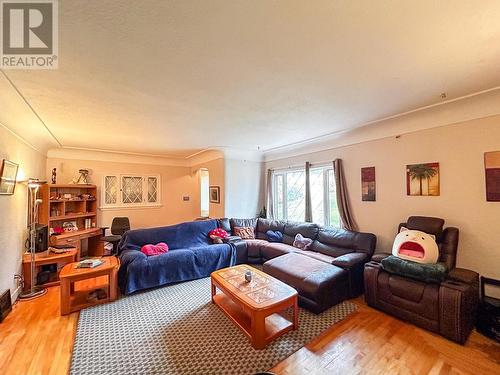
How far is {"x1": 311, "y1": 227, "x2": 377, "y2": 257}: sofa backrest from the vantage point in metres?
3.38

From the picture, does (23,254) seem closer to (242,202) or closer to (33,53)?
(33,53)

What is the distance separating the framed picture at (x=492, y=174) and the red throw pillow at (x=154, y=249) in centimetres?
455

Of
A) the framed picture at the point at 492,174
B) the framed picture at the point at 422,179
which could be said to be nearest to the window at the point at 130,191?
the framed picture at the point at 422,179

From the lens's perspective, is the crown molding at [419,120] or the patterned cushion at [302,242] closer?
the crown molding at [419,120]

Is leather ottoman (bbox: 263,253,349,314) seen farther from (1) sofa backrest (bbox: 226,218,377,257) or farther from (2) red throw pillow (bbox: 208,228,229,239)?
(2) red throw pillow (bbox: 208,228,229,239)

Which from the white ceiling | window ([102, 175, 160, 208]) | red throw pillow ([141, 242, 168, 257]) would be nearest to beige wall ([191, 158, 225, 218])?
window ([102, 175, 160, 208])

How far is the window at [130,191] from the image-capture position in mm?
5602

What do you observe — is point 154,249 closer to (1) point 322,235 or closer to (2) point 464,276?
(1) point 322,235

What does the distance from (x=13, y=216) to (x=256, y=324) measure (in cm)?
362

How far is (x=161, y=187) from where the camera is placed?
6445 millimetres

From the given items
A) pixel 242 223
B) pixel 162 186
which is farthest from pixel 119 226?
pixel 242 223

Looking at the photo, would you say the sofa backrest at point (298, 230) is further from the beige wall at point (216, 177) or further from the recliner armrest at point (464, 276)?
the recliner armrest at point (464, 276)

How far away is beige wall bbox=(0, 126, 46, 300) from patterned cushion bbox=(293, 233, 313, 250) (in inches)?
168

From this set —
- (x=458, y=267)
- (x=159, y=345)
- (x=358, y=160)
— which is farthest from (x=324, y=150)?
(x=159, y=345)
